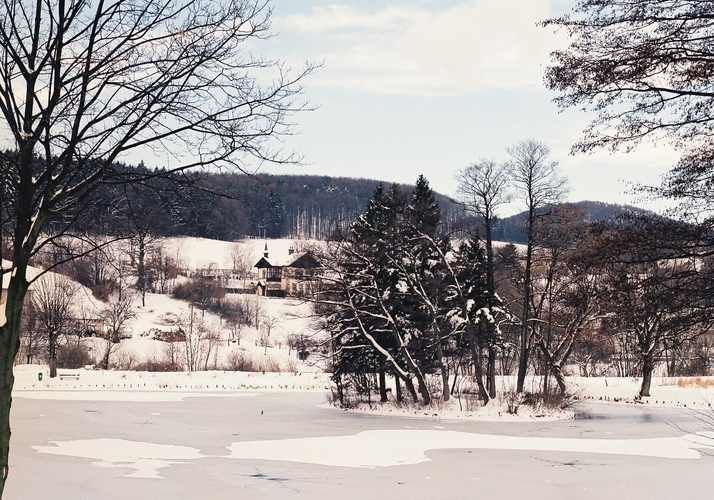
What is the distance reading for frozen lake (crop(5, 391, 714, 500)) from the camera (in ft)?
48.3

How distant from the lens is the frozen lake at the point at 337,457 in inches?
580

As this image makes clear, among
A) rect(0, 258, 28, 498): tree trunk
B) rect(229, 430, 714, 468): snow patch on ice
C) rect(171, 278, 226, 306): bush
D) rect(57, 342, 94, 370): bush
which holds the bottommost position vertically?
rect(229, 430, 714, 468): snow patch on ice

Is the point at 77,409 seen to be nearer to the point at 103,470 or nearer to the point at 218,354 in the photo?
the point at 103,470

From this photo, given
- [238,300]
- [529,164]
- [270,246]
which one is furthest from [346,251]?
[270,246]

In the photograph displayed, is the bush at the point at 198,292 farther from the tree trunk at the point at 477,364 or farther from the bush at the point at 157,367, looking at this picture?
the tree trunk at the point at 477,364

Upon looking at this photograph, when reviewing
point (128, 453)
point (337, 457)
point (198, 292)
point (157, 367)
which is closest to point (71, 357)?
point (157, 367)

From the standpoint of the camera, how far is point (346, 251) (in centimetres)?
3519

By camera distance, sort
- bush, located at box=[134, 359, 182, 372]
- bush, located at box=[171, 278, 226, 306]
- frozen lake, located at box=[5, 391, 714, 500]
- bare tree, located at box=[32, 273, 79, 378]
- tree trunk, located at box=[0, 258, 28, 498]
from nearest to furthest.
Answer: tree trunk, located at box=[0, 258, 28, 498]
frozen lake, located at box=[5, 391, 714, 500]
bare tree, located at box=[32, 273, 79, 378]
bush, located at box=[134, 359, 182, 372]
bush, located at box=[171, 278, 226, 306]

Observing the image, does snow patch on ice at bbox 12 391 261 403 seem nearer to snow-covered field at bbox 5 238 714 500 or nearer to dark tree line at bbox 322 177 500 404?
snow-covered field at bbox 5 238 714 500

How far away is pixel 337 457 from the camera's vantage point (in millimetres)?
19156

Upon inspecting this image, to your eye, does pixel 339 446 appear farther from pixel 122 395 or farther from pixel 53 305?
pixel 53 305

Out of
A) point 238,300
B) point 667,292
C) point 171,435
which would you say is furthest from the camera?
point 238,300

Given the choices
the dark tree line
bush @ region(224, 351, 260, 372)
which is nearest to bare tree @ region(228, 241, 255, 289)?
bush @ region(224, 351, 260, 372)

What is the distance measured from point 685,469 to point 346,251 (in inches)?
792
